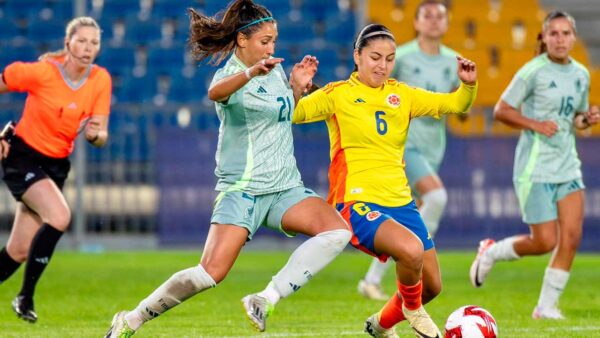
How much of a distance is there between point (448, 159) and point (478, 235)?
3.72ft

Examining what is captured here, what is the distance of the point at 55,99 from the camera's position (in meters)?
9.59

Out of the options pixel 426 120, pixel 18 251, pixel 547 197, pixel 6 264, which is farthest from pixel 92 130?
pixel 426 120

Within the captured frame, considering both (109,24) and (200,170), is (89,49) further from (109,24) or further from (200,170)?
(109,24)

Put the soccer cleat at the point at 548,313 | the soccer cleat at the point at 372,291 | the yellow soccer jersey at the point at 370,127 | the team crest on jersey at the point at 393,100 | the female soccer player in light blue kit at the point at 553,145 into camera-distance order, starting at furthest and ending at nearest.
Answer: the soccer cleat at the point at 372,291 → the female soccer player in light blue kit at the point at 553,145 → the soccer cleat at the point at 548,313 → the team crest on jersey at the point at 393,100 → the yellow soccer jersey at the point at 370,127

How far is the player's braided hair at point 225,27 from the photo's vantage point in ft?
24.0

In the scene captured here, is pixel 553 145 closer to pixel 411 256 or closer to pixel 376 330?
pixel 376 330

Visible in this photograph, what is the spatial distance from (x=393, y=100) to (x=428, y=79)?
415cm

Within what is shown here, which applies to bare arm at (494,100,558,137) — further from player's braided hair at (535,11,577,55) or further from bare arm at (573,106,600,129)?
player's braided hair at (535,11,577,55)

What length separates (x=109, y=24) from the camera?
853 inches

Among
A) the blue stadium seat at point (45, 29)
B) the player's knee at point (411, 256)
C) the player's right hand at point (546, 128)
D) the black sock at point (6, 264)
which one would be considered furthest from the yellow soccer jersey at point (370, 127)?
the blue stadium seat at point (45, 29)

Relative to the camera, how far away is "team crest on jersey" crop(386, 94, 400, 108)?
7.53m

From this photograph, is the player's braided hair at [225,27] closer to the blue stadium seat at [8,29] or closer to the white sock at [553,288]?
the white sock at [553,288]

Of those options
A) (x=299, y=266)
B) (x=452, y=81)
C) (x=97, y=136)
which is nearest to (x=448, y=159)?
(x=452, y=81)

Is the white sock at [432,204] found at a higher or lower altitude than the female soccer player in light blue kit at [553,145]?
lower
